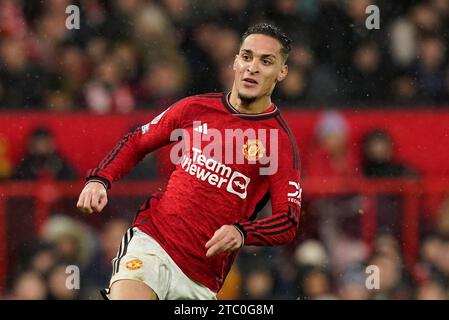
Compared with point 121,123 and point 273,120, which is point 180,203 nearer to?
point 273,120

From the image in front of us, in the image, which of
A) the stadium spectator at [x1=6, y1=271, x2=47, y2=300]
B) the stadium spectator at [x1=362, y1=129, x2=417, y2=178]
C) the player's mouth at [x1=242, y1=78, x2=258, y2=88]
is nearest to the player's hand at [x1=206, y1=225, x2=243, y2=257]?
the player's mouth at [x1=242, y1=78, x2=258, y2=88]

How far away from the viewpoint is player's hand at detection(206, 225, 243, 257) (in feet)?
18.3

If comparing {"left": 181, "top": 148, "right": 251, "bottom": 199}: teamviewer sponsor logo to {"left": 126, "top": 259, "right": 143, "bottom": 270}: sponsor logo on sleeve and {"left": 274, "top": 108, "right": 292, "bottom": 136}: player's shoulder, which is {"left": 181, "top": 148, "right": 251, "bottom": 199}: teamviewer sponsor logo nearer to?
{"left": 274, "top": 108, "right": 292, "bottom": 136}: player's shoulder

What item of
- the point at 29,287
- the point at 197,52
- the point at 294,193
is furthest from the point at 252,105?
the point at 197,52

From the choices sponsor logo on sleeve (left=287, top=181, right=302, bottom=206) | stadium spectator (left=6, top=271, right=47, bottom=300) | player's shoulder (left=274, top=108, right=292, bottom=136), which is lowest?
stadium spectator (left=6, top=271, right=47, bottom=300)

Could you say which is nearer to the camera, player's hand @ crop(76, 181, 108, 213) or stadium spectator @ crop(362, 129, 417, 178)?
player's hand @ crop(76, 181, 108, 213)

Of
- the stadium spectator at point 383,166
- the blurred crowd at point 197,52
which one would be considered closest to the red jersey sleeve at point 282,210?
the stadium spectator at point 383,166

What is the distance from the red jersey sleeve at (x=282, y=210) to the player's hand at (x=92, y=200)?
0.67 metres

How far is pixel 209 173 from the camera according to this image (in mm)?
6168

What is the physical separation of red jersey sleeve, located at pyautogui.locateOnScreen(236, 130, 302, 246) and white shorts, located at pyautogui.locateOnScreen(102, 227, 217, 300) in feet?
1.65

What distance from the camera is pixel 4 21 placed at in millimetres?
11227

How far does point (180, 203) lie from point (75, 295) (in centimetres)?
291

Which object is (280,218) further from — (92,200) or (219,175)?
(92,200)

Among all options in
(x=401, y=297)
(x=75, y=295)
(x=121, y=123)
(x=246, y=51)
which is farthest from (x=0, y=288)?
(x=246, y=51)
